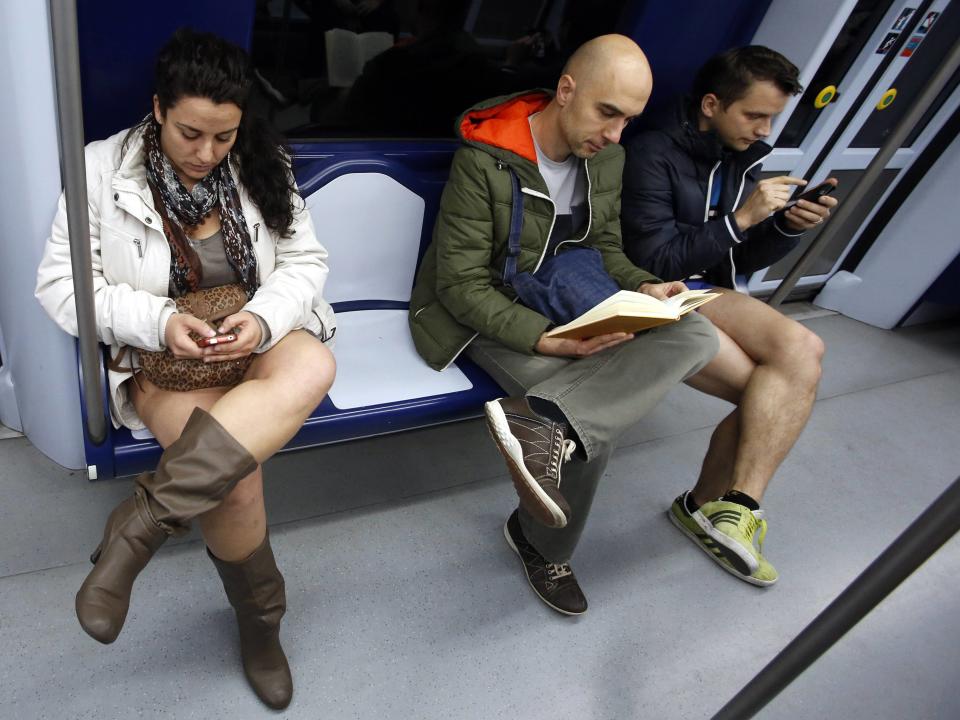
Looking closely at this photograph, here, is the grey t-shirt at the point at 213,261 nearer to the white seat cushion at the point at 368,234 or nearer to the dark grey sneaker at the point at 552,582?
the white seat cushion at the point at 368,234

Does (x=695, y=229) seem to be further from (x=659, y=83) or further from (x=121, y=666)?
(x=121, y=666)

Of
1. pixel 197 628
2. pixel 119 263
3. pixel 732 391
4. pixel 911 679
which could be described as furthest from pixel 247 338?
pixel 911 679

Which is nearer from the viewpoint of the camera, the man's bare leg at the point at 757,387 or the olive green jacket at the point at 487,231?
the olive green jacket at the point at 487,231

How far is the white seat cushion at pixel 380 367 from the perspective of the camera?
179 cm

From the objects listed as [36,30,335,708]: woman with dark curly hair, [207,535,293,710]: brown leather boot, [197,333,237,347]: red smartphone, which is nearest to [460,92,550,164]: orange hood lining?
[36,30,335,708]: woman with dark curly hair

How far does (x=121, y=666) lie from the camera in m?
1.52

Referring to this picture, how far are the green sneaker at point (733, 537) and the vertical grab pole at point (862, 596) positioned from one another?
88 centimetres

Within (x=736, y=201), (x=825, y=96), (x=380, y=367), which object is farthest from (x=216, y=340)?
(x=825, y=96)

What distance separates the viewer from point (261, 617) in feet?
4.83

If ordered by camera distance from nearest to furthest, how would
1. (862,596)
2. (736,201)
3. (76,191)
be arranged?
(862,596) < (76,191) < (736,201)

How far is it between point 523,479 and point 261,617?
66 cm

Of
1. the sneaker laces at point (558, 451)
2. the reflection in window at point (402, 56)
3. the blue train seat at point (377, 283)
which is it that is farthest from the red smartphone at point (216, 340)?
the reflection in window at point (402, 56)

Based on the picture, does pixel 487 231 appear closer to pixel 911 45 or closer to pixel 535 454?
pixel 535 454

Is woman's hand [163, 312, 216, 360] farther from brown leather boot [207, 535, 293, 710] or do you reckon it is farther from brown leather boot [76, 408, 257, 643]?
brown leather boot [207, 535, 293, 710]
